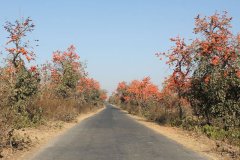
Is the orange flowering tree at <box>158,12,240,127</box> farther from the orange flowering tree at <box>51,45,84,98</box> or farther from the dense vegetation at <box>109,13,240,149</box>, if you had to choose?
the orange flowering tree at <box>51,45,84,98</box>

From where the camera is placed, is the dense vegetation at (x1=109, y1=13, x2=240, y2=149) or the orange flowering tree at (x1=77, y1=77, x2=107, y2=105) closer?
the dense vegetation at (x1=109, y1=13, x2=240, y2=149)

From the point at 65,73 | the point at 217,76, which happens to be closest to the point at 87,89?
the point at 65,73

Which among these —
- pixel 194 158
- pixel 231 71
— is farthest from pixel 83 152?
pixel 231 71

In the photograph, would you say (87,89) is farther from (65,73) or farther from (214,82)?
(214,82)

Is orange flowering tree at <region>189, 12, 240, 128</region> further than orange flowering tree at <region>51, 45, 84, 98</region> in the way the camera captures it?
No

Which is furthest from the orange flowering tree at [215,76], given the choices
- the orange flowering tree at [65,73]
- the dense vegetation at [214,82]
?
the orange flowering tree at [65,73]

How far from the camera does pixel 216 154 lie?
1433cm

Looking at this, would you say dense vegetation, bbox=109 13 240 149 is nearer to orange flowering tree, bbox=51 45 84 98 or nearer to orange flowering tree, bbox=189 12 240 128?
orange flowering tree, bbox=189 12 240 128

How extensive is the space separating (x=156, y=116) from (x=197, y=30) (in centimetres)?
1423

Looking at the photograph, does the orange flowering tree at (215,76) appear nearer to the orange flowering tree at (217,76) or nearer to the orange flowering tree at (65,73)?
the orange flowering tree at (217,76)

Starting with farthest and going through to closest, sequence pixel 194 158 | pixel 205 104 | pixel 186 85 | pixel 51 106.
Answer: pixel 51 106 → pixel 186 85 → pixel 205 104 → pixel 194 158

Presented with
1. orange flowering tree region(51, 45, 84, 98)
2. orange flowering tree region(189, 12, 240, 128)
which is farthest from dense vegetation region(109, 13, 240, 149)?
orange flowering tree region(51, 45, 84, 98)

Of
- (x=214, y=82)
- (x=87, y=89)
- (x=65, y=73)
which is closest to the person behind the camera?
(x=214, y=82)

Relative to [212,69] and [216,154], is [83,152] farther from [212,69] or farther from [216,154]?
[212,69]
